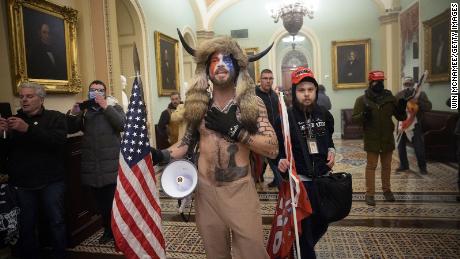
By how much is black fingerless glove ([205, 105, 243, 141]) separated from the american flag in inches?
21.0

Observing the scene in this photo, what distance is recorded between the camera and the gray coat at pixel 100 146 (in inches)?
150

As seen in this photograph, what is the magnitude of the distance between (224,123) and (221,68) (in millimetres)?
394

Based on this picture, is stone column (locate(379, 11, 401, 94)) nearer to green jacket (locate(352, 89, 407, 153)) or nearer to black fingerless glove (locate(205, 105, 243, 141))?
green jacket (locate(352, 89, 407, 153))

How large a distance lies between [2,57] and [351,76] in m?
11.2

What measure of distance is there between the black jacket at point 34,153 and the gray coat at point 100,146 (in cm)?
44

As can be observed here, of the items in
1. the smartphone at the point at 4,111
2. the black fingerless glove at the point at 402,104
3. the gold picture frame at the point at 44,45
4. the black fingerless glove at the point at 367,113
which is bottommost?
the black fingerless glove at the point at 367,113

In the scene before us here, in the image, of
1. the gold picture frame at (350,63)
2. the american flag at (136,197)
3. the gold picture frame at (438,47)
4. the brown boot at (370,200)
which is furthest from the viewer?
the gold picture frame at (350,63)

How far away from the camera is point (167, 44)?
972cm

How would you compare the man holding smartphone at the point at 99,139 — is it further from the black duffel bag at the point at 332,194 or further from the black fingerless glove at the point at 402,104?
the black fingerless glove at the point at 402,104

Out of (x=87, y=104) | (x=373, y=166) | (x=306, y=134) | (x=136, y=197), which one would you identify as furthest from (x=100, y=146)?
(x=373, y=166)

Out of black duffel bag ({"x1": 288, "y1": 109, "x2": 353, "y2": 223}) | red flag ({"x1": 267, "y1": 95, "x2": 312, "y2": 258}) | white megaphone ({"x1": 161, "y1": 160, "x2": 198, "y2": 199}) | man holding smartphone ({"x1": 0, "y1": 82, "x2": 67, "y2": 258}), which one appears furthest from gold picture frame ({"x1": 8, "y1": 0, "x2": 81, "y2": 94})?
black duffel bag ({"x1": 288, "y1": 109, "x2": 353, "y2": 223})

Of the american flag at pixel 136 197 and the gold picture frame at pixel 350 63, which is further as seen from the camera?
the gold picture frame at pixel 350 63

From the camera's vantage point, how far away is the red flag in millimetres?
2439

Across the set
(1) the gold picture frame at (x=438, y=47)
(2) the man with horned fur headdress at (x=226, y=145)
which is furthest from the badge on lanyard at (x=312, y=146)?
(1) the gold picture frame at (x=438, y=47)
